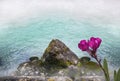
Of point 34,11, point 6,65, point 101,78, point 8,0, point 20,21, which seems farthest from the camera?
point 8,0

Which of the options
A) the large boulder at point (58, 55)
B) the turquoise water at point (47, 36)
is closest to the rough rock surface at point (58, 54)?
the large boulder at point (58, 55)

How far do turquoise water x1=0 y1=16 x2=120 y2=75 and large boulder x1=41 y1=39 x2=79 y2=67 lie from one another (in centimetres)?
16

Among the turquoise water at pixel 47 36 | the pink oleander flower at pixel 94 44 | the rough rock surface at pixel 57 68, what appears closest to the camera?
the pink oleander flower at pixel 94 44

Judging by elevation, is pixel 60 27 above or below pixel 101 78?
above

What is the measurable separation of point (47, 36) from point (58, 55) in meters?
0.81

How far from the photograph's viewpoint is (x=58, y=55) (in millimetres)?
4805

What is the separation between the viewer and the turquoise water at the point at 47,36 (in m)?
4.99

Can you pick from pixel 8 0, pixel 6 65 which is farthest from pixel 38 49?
pixel 8 0

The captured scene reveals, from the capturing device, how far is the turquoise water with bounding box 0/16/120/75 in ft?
16.4

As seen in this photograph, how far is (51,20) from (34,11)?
0.71 m

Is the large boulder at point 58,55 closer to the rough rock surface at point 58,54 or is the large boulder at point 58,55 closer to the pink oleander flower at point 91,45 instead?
the rough rock surface at point 58,54

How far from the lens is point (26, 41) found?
541 cm

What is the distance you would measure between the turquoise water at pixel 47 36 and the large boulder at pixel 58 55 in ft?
0.53

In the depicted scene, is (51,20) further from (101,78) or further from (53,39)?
(101,78)
